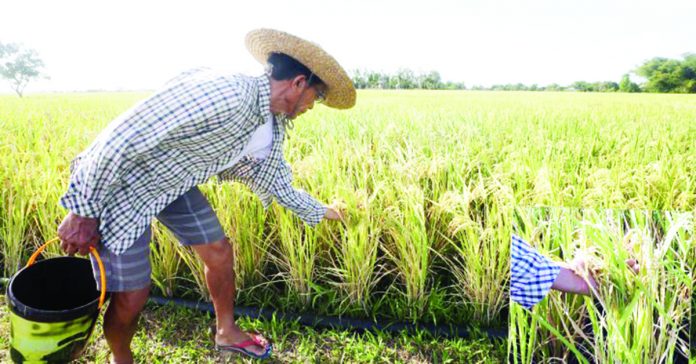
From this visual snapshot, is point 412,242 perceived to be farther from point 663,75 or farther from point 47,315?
point 663,75

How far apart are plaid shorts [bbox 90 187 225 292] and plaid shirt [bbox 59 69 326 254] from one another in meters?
0.07

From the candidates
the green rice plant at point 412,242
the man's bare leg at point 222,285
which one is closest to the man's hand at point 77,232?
the man's bare leg at point 222,285

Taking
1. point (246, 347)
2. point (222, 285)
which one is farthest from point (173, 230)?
point (246, 347)

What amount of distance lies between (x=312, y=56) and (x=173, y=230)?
0.82 meters

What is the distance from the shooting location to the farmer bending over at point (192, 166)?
1.26 m

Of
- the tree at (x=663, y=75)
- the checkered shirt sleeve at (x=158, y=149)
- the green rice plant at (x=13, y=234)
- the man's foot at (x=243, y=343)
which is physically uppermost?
the tree at (x=663, y=75)

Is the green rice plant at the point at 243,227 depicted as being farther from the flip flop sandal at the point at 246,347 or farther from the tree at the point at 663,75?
the tree at the point at 663,75

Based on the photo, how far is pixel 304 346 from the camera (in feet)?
6.04

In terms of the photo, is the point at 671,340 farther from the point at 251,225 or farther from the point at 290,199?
the point at 251,225

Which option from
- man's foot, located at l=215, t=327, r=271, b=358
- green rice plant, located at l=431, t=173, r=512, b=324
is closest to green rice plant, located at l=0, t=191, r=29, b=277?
man's foot, located at l=215, t=327, r=271, b=358

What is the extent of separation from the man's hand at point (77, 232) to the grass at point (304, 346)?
26.2 inches

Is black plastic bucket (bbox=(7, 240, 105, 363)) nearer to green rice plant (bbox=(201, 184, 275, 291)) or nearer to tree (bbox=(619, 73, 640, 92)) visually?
green rice plant (bbox=(201, 184, 275, 291))

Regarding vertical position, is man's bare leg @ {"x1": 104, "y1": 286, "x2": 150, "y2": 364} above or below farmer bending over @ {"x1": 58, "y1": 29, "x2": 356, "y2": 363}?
below

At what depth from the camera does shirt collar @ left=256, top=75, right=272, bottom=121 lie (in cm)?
141
